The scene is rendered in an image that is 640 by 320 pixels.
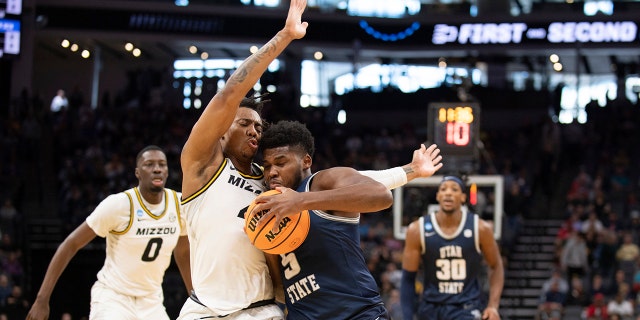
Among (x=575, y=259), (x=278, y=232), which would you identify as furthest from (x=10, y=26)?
(x=278, y=232)

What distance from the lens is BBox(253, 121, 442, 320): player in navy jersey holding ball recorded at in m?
4.89

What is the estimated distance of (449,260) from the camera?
340 inches

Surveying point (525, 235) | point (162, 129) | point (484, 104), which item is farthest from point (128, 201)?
point (484, 104)

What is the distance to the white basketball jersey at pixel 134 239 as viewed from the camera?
7.80m

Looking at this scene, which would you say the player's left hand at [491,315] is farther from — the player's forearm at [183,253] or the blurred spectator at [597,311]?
the blurred spectator at [597,311]

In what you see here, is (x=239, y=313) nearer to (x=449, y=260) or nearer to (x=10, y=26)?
(x=449, y=260)

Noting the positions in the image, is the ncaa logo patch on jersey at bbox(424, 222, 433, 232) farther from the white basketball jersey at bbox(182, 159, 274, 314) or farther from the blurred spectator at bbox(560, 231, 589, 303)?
the blurred spectator at bbox(560, 231, 589, 303)

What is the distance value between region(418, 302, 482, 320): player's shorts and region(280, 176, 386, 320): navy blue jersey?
3522mm

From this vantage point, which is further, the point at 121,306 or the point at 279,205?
the point at 121,306

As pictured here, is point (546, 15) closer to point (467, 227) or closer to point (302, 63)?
point (302, 63)

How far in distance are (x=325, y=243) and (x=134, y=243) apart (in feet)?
10.8

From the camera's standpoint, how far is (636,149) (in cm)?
2364

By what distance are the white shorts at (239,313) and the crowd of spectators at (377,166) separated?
9.99 m

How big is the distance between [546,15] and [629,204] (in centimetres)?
892
